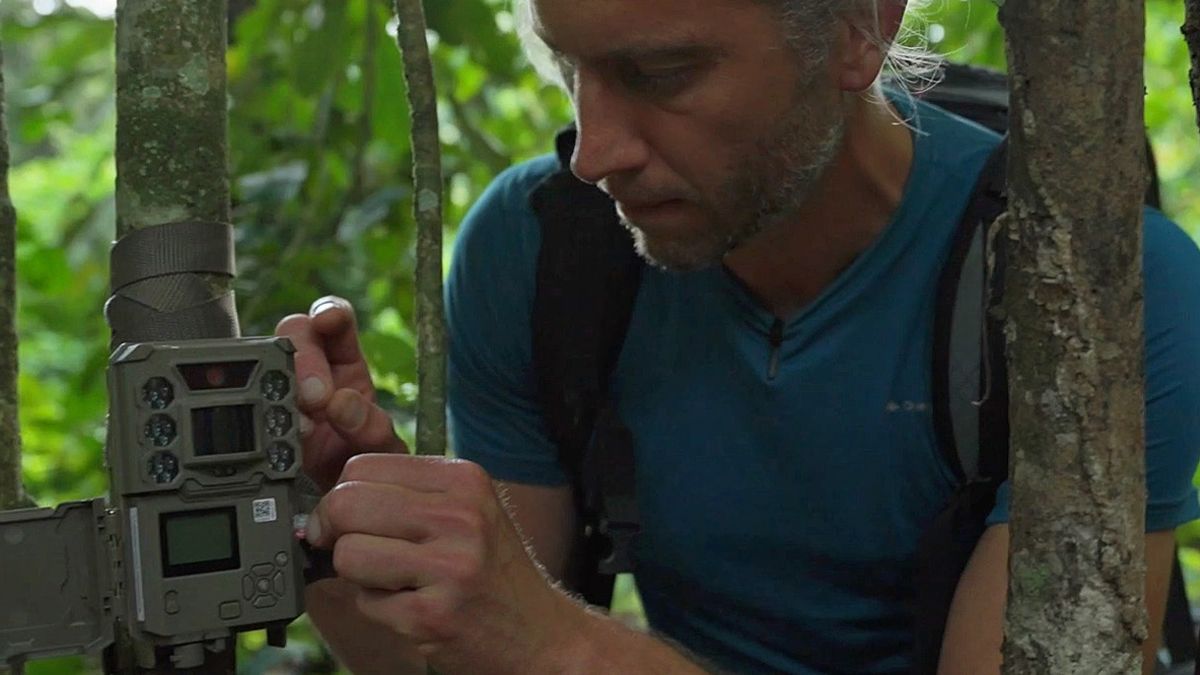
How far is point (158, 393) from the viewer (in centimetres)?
113

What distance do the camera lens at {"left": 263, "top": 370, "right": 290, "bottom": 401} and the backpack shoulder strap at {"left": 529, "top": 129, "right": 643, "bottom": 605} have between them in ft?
2.67

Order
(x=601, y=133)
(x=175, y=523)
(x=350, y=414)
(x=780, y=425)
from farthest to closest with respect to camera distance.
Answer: (x=780, y=425) → (x=601, y=133) → (x=350, y=414) → (x=175, y=523)

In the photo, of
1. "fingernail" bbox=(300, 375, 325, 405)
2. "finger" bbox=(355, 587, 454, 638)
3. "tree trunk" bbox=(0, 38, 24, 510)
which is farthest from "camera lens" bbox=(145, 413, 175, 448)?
"tree trunk" bbox=(0, 38, 24, 510)

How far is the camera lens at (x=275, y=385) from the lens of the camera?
117cm

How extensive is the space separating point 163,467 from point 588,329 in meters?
0.93

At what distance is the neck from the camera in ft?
6.49

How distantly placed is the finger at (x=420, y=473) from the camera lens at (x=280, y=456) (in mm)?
90

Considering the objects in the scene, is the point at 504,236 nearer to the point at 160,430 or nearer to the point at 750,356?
the point at 750,356

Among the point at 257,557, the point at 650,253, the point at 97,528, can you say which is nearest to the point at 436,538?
the point at 257,557

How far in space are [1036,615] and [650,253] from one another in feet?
2.81

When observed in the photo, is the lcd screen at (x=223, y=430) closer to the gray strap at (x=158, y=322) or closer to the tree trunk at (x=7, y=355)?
the gray strap at (x=158, y=322)

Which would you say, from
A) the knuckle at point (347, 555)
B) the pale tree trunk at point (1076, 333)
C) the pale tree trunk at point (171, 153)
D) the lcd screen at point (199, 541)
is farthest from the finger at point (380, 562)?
the pale tree trunk at point (1076, 333)

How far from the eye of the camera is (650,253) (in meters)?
1.81

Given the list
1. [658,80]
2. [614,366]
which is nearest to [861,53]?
[658,80]
